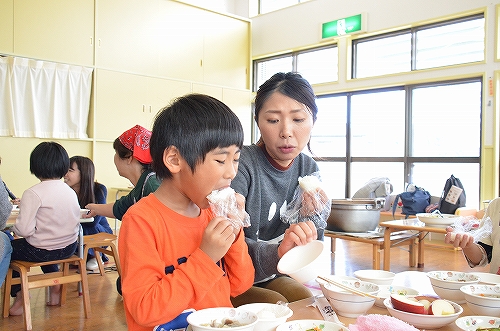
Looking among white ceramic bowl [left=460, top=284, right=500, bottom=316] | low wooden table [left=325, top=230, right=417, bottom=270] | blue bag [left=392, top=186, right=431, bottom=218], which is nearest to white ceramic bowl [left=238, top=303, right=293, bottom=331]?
white ceramic bowl [left=460, top=284, right=500, bottom=316]

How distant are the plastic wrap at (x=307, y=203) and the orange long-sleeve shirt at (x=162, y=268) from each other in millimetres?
425

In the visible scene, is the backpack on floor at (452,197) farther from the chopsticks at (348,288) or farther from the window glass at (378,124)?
the chopsticks at (348,288)

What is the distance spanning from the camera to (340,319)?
105 centimetres

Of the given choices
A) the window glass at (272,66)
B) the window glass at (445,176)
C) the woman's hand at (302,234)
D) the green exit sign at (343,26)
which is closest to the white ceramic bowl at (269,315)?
the woman's hand at (302,234)

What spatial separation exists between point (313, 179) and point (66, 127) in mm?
5902

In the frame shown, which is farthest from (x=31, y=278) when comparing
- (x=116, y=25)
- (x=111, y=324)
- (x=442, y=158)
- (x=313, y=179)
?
(x=442, y=158)

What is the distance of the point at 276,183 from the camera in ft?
5.52

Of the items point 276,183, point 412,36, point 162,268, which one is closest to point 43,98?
point 412,36

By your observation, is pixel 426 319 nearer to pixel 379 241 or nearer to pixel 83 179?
pixel 379 241

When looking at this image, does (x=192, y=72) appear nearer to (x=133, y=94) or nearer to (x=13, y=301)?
(x=133, y=94)

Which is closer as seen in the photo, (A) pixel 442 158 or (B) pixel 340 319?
(B) pixel 340 319

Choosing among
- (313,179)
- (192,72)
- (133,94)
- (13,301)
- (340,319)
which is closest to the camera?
(340,319)

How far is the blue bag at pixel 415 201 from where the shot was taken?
6.23 m

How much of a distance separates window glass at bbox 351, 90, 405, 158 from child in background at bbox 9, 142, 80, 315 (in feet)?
17.7
